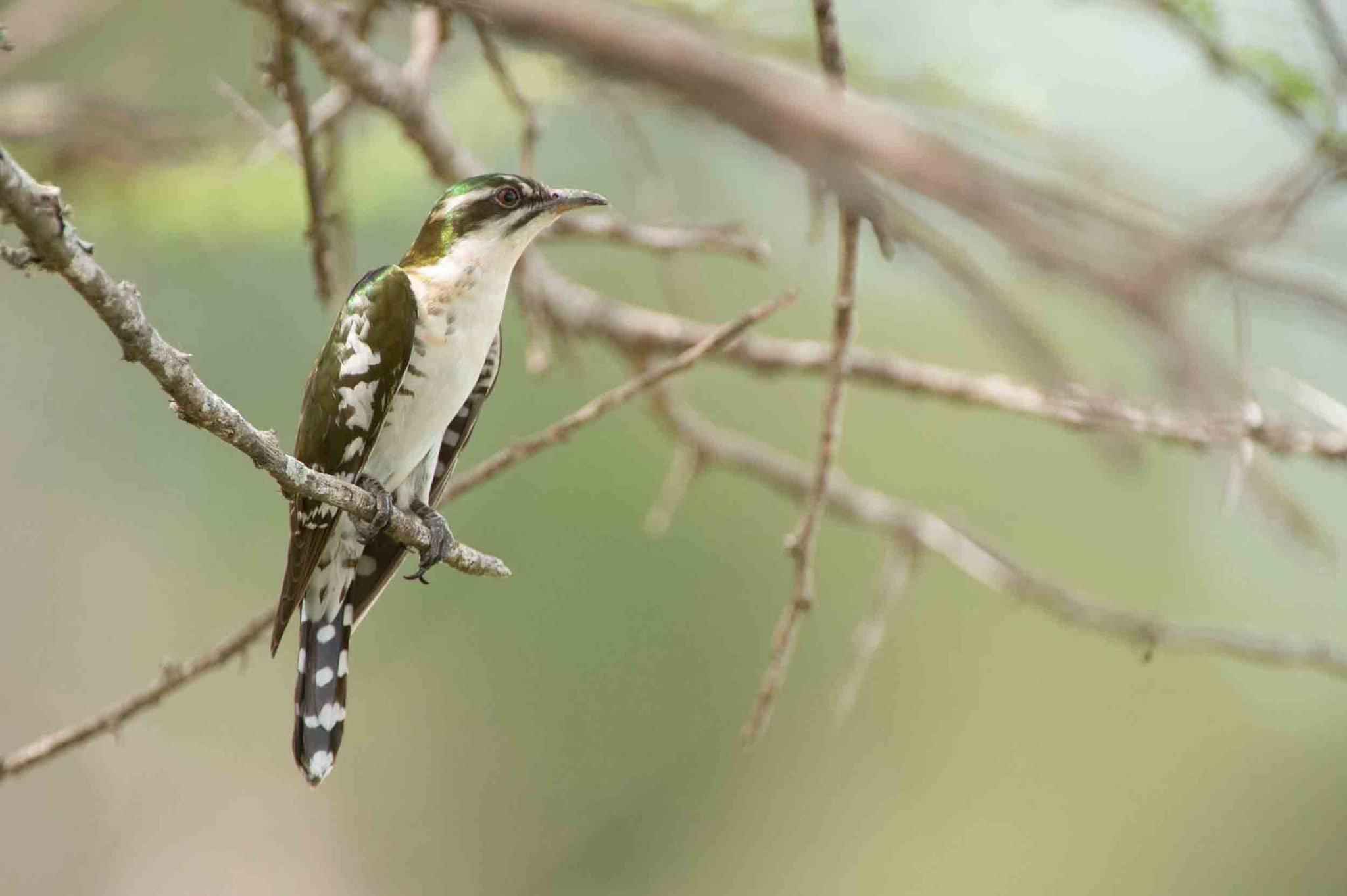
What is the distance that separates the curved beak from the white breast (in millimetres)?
168

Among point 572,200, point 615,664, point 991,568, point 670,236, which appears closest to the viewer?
point 572,200

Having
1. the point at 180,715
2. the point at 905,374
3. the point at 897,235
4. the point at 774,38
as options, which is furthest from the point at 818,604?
the point at 897,235

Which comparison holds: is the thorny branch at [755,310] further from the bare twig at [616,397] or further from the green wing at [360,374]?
the green wing at [360,374]

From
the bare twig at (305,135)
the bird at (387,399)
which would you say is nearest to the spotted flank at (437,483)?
the bird at (387,399)

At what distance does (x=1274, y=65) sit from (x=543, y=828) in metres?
11.1

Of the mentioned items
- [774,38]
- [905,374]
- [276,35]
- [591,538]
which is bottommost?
[591,538]

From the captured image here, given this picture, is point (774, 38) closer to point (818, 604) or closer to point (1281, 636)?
point (1281, 636)

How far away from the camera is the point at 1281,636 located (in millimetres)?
3990

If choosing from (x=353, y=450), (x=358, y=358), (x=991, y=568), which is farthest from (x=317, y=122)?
(x=991, y=568)

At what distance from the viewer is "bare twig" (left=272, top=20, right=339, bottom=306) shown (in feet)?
10.5

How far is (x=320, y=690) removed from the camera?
3.39m

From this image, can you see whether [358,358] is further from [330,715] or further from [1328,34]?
[1328,34]

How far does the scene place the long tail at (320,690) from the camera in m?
3.22

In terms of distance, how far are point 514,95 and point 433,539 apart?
138 cm
